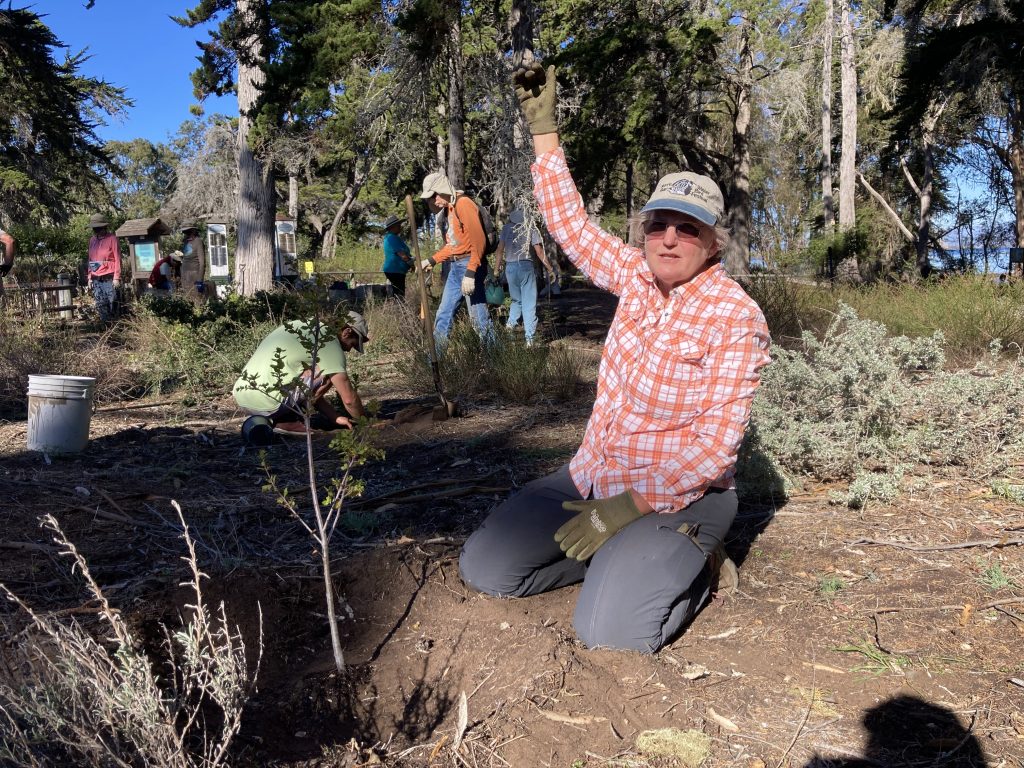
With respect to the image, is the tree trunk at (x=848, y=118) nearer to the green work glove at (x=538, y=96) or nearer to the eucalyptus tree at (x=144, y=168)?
the green work glove at (x=538, y=96)

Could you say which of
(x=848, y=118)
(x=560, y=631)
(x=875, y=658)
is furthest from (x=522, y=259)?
(x=848, y=118)

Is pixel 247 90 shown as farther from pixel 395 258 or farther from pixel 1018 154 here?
pixel 1018 154

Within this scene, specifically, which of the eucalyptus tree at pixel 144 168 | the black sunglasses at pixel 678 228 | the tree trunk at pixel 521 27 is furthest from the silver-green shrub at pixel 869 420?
the eucalyptus tree at pixel 144 168

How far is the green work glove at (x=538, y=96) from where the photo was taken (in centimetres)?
307

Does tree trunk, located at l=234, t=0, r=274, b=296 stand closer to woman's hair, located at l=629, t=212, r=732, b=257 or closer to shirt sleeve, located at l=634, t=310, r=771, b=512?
woman's hair, located at l=629, t=212, r=732, b=257

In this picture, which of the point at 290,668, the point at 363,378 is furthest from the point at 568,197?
the point at 363,378

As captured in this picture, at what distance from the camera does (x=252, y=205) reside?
1295 cm

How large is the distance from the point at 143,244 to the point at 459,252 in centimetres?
1196

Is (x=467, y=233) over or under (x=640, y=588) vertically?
over

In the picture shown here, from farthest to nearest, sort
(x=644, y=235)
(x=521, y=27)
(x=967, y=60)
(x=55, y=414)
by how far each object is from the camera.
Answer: (x=967, y=60)
(x=521, y=27)
(x=55, y=414)
(x=644, y=235)

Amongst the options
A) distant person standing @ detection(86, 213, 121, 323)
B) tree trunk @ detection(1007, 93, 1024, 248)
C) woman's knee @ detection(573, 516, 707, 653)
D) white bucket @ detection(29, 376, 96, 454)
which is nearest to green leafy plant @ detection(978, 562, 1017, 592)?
woman's knee @ detection(573, 516, 707, 653)

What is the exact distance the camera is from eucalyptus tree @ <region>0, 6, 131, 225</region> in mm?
12953

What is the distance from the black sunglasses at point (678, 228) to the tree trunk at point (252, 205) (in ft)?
34.7

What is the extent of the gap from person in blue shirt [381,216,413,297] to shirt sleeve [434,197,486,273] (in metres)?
3.17
